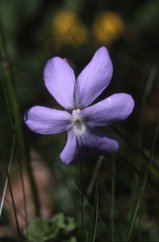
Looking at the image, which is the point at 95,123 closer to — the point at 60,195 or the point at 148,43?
the point at 60,195

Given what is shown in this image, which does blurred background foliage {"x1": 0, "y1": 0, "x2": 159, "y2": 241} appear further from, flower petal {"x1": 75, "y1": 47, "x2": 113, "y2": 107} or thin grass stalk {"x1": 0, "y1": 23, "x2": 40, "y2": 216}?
flower petal {"x1": 75, "y1": 47, "x2": 113, "y2": 107}

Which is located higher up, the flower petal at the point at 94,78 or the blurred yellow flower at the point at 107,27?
the blurred yellow flower at the point at 107,27

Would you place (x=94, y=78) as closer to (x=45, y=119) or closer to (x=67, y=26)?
(x=45, y=119)

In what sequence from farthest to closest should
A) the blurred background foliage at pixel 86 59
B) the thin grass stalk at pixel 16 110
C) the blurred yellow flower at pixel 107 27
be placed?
the blurred yellow flower at pixel 107 27 → the blurred background foliage at pixel 86 59 → the thin grass stalk at pixel 16 110

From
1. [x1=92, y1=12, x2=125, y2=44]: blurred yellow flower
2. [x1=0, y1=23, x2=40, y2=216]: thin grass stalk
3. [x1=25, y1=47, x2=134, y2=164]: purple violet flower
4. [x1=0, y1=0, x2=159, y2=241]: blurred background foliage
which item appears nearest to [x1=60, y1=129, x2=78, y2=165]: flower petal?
[x1=25, y1=47, x2=134, y2=164]: purple violet flower

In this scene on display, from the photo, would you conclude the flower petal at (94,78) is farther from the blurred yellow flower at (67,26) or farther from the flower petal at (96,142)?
the blurred yellow flower at (67,26)

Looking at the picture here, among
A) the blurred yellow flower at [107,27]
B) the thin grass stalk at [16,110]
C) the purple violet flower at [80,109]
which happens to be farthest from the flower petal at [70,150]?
the blurred yellow flower at [107,27]

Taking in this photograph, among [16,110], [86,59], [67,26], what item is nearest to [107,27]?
[67,26]
